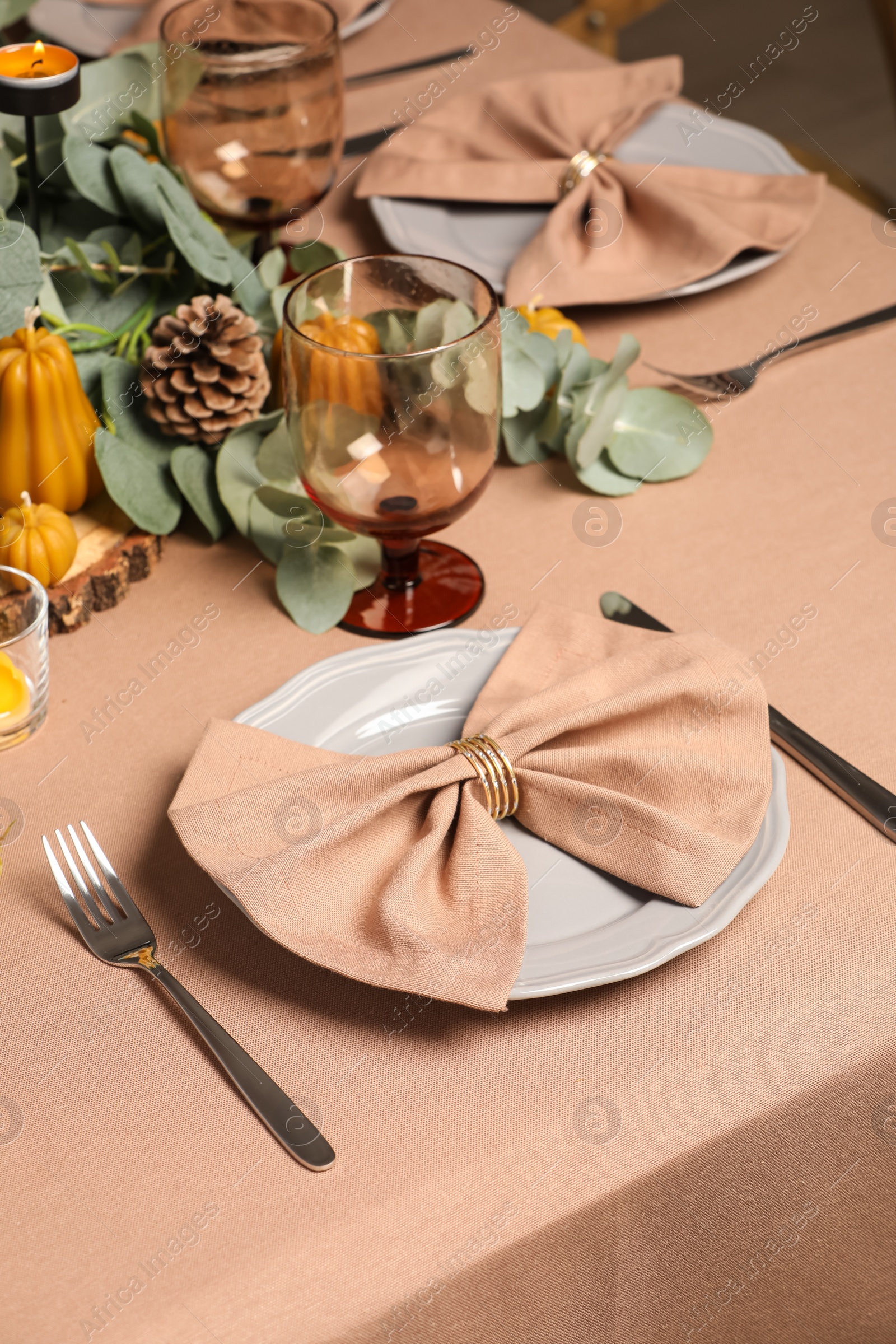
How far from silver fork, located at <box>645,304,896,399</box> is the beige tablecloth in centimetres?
32

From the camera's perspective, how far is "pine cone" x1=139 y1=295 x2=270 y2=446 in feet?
2.51

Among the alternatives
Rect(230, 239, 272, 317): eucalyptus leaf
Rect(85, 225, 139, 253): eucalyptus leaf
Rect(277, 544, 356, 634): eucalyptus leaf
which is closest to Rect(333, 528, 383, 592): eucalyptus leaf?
Rect(277, 544, 356, 634): eucalyptus leaf

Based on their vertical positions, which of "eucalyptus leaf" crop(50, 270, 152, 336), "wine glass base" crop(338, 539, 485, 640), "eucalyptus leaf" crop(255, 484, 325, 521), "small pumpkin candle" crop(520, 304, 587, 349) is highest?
"eucalyptus leaf" crop(50, 270, 152, 336)

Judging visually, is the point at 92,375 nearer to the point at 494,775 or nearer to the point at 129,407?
the point at 129,407

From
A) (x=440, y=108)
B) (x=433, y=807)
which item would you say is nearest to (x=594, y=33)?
(x=440, y=108)

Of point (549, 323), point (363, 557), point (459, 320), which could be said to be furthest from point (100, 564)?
point (549, 323)

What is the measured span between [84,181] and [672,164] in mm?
567

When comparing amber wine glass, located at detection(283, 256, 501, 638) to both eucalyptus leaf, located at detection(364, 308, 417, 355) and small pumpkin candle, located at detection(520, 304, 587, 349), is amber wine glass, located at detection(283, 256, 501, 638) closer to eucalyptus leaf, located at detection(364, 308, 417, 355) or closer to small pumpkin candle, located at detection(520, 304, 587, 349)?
eucalyptus leaf, located at detection(364, 308, 417, 355)

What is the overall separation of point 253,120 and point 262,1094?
0.74 metres

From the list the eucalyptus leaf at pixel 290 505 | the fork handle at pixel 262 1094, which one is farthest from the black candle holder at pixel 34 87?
the fork handle at pixel 262 1094

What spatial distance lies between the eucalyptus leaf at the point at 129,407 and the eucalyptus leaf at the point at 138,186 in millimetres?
132

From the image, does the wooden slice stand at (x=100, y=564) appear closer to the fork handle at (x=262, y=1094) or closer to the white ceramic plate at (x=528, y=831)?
the white ceramic plate at (x=528, y=831)

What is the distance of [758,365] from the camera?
964 millimetres

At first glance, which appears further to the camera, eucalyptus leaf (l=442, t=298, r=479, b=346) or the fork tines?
eucalyptus leaf (l=442, t=298, r=479, b=346)
